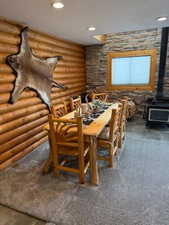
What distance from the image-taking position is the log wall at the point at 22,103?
96.9 inches

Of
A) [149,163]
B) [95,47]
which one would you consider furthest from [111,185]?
[95,47]

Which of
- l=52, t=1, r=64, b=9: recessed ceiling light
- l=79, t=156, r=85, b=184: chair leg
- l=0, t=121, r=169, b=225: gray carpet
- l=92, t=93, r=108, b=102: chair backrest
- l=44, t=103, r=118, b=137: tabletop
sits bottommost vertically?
l=0, t=121, r=169, b=225: gray carpet

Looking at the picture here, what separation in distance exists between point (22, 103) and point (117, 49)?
11.7 ft

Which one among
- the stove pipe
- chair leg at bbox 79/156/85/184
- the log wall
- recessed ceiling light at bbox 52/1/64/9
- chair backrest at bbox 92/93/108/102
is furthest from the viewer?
chair backrest at bbox 92/93/108/102

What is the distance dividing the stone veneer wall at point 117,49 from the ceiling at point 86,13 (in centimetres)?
171

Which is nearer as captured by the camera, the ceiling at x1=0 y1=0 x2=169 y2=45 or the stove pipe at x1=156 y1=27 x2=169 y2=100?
the ceiling at x1=0 y1=0 x2=169 y2=45

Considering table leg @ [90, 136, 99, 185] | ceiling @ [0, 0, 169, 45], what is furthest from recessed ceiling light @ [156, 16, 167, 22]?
table leg @ [90, 136, 99, 185]

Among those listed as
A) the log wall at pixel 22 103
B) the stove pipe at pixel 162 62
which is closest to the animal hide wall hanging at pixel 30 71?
the log wall at pixel 22 103

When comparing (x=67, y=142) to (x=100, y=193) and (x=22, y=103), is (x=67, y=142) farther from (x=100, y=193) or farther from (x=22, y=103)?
(x=22, y=103)

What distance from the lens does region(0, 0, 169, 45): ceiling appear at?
1979mm

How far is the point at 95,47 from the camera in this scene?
522 cm

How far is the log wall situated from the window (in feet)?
5.53

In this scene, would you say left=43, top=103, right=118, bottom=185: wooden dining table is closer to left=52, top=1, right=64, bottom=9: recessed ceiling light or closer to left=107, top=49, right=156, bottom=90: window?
left=52, top=1, right=64, bottom=9: recessed ceiling light

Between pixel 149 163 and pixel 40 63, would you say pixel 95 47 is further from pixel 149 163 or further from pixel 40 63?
pixel 149 163
